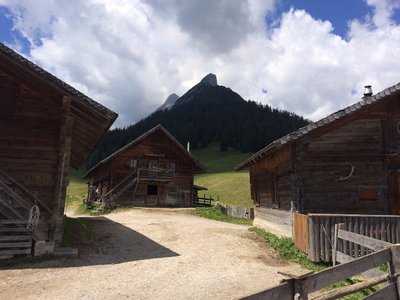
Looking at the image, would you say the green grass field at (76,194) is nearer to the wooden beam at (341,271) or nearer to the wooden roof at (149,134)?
the wooden roof at (149,134)

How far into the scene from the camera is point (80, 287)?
9.99 metres

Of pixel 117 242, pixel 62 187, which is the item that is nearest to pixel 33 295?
pixel 62 187

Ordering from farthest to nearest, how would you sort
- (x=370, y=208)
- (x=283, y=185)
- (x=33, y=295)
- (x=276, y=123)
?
1. (x=276, y=123)
2. (x=283, y=185)
3. (x=370, y=208)
4. (x=33, y=295)

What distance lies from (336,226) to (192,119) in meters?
101

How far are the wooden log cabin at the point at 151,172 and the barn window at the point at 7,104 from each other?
70.7 ft

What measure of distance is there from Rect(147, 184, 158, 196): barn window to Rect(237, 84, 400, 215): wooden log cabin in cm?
2226

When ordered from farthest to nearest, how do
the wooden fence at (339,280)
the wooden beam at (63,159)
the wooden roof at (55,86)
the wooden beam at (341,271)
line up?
the wooden beam at (63,159) → the wooden roof at (55,86) → the wooden beam at (341,271) → the wooden fence at (339,280)

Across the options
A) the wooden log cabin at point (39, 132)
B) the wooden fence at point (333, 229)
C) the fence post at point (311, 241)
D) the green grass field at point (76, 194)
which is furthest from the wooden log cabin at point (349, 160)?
the green grass field at point (76, 194)

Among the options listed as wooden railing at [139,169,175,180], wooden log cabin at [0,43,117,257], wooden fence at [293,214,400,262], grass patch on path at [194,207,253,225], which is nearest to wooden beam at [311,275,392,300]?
wooden fence at [293,214,400,262]

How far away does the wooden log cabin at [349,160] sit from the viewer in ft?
57.2

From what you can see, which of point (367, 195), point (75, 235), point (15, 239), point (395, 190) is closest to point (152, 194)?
point (75, 235)

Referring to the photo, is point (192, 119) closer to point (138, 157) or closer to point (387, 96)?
point (138, 157)

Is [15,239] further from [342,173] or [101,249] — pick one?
[342,173]

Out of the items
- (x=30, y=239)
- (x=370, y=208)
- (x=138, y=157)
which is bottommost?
(x=30, y=239)
